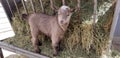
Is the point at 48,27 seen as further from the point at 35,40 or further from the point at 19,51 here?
the point at 19,51

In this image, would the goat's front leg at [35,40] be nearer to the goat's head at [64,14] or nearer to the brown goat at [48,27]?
the brown goat at [48,27]

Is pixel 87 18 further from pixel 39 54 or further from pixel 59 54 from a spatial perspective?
pixel 39 54

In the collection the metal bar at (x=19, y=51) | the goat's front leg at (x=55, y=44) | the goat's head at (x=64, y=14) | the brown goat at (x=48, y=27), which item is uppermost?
the goat's head at (x=64, y=14)

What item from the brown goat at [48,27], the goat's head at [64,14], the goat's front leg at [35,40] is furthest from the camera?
the goat's front leg at [35,40]

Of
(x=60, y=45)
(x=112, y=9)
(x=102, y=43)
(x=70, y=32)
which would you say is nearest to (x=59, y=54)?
(x=60, y=45)

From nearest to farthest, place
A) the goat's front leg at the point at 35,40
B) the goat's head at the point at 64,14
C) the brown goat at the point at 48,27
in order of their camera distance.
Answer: the goat's head at the point at 64,14, the brown goat at the point at 48,27, the goat's front leg at the point at 35,40

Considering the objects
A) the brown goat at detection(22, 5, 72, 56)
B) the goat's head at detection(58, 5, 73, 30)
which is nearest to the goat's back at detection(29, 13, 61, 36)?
the brown goat at detection(22, 5, 72, 56)

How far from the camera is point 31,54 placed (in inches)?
49.4

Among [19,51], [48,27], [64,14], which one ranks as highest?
[64,14]

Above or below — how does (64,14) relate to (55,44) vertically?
above

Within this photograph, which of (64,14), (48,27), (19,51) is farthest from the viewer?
(19,51)

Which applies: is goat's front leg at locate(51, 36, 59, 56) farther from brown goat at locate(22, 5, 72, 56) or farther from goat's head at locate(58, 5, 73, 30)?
goat's head at locate(58, 5, 73, 30)

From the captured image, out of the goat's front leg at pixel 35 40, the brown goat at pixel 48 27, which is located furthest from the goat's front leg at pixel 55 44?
the goat's front leg at pixel 35 40

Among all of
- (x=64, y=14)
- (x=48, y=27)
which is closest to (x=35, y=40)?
(x=48, y=27)
